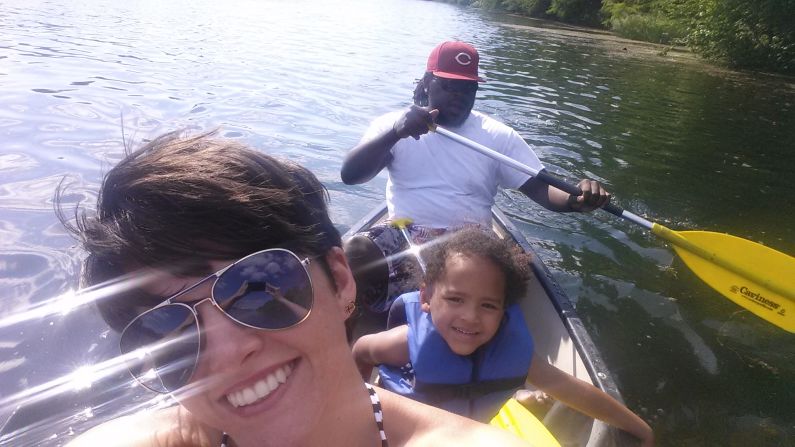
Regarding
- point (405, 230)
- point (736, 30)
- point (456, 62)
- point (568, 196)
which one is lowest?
point (405, 230)

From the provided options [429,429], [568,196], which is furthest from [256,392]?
[568,196]

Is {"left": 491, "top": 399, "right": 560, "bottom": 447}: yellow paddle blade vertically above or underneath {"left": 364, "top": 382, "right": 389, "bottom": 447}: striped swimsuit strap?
underneath

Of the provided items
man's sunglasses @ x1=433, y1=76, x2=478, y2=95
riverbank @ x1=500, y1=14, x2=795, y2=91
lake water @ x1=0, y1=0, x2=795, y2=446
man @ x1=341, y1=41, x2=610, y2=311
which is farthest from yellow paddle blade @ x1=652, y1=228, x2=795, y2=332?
riverbank @ x1=500, y1=14, x2=795, y2=91

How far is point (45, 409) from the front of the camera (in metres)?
2.54

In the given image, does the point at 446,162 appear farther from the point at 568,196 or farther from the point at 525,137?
the point at 525,137

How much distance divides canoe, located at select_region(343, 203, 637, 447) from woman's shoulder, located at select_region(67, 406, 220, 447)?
4.55 ft

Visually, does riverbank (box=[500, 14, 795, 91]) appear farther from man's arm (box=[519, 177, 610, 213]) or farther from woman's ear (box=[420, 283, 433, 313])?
woman's ear (box=[420, 283, 433, 313])

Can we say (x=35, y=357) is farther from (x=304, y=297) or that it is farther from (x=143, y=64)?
(x=143, y=64)

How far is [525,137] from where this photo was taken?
8562 mm

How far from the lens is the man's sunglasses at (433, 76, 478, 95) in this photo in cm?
337

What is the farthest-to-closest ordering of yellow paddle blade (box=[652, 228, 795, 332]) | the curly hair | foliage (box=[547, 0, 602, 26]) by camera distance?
foliage (box=[547, 0, 602, 26])
yellow paddle blade (box=[652, 228, 795, 332])
the curly hair

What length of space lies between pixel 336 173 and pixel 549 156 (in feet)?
10.2

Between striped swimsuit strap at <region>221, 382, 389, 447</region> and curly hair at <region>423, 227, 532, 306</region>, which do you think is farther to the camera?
curly hair at <region>423, 227, 532, 306</region>

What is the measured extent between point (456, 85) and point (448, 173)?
1.85 ft
